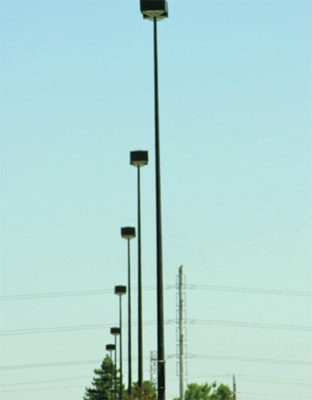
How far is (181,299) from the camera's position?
48531 millimetres

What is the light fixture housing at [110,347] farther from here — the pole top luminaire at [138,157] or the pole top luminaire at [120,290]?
the pole top luminaire at [138,157]

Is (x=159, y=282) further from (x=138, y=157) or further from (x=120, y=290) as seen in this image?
(x=120, y=290)

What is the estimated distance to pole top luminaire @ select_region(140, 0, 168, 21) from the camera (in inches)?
1096

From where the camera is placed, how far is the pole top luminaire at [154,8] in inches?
1096

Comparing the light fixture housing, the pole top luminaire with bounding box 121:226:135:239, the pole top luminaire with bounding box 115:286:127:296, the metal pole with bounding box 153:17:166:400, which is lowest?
the metal pole with bounding box 153:17:166:400

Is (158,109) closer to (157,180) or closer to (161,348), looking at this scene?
(157,180)

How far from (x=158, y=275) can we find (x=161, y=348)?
6.24 ft

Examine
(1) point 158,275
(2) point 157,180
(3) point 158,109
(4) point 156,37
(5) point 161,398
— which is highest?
(4) point 156,37

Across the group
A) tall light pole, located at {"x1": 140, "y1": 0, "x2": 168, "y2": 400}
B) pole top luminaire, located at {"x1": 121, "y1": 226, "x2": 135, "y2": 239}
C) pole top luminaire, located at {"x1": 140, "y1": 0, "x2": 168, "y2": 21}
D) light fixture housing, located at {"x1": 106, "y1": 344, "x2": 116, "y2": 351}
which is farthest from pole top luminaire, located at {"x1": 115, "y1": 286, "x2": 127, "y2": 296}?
pole top luminaire, located at {"x1": 140, "y1": 0, "x2": 168, "y2": 21}

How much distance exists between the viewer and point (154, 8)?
2786 cm

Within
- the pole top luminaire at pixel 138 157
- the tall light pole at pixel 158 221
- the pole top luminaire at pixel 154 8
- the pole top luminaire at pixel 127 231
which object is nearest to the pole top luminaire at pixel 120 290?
the pole top luminaire at pixel 127 231

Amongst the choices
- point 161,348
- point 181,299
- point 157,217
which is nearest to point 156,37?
point 157,217

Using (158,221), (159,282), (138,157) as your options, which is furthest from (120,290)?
(159,282)

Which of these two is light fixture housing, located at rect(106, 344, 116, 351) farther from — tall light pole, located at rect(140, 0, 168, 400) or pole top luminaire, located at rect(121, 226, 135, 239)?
tall light pole, located at rect(140, 0, 168, 400)
